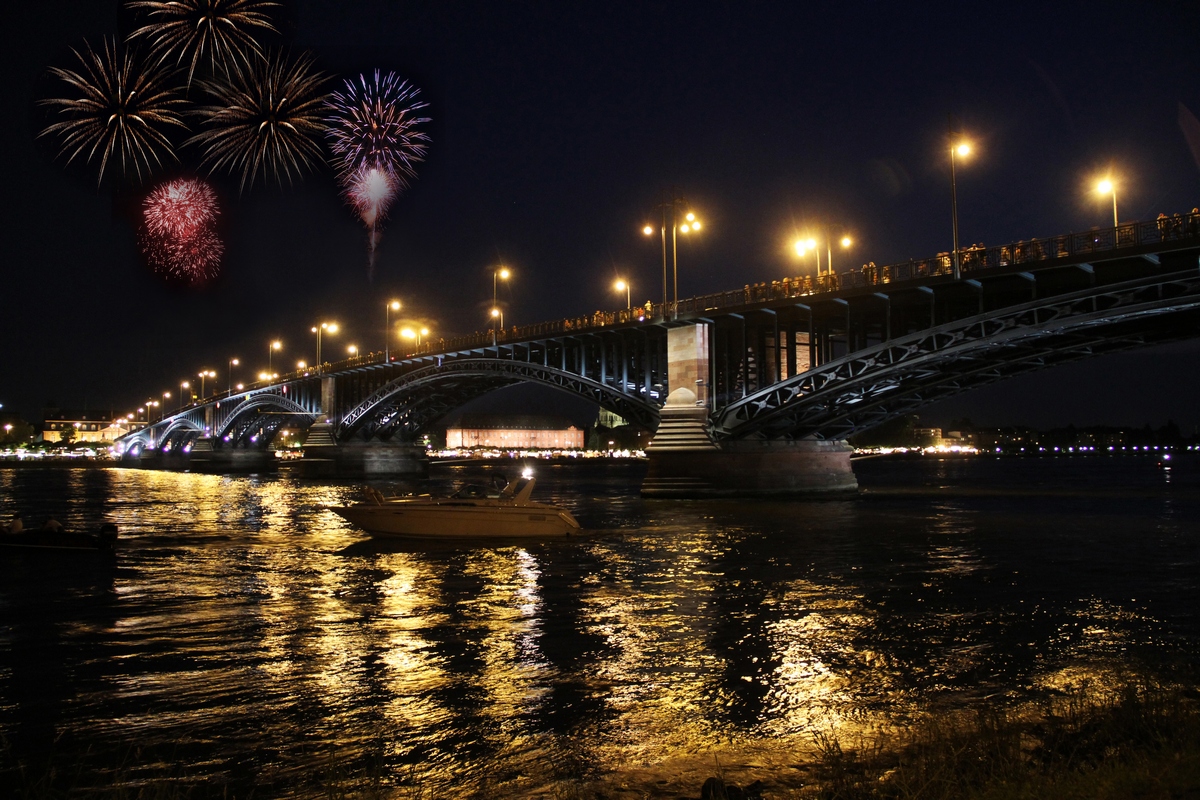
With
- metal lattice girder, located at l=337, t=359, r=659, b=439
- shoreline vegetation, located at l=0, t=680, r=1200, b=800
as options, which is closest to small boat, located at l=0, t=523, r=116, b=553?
shoreline vegetation, located at l=0, t=680, r=1200, b=800

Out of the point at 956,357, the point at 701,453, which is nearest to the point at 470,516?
the point at 701,453

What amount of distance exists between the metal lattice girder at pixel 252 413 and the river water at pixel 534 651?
89731mm

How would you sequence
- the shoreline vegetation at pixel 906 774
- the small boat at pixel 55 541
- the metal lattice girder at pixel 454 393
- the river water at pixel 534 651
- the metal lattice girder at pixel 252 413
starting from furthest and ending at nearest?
the metal lattice girder at pixel 252 413
the metal lattice girder at pixel 454 393
the small boat at pixel 55 541
the river water at pixel 534 651
the shoreline vegetation at pixel 906 774

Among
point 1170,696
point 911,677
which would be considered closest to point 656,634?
point 911,677

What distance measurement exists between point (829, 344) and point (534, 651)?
142 feet

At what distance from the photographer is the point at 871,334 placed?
5338 cm

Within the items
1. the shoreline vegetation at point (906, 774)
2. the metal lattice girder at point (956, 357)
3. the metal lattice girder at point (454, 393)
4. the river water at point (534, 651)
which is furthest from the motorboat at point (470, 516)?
the metal lattice girder at point (454, 393)

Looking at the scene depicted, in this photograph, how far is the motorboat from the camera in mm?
30484

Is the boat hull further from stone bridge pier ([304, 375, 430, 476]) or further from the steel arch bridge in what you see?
stone bridge pier ([304, 375, 430, 476])

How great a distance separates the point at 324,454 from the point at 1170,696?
10211 centimetres

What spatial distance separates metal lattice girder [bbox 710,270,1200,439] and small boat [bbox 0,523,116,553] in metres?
34.1

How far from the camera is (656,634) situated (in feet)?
54.0

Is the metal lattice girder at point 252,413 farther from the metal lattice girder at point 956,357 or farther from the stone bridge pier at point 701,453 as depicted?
the metal lattice girder at point 956,357

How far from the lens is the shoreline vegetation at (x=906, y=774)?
22.9 feet
